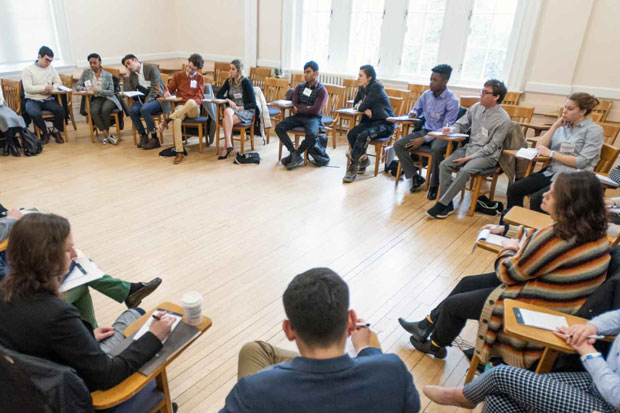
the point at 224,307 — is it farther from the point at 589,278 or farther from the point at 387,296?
the point at 589,278

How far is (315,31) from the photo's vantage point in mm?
6848

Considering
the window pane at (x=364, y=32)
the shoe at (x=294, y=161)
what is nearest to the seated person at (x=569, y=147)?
the shoe at (x=294, y=161)

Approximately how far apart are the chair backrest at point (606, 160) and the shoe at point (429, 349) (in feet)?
7.48

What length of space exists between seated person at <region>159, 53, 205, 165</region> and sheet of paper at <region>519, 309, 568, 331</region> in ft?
14.4

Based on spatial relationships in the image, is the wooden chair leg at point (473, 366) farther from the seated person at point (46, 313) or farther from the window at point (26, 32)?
the window at point (26, 32)

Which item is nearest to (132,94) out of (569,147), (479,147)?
(479,147)

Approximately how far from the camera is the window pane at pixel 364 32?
20.6ft

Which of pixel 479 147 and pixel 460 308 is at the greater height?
pixel 479 147

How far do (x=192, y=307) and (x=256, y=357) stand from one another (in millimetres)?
288

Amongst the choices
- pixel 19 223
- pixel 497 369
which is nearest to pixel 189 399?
pixel 19 223

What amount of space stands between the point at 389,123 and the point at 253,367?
382 centimetres

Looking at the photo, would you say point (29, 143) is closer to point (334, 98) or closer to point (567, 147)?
point (334, 98)

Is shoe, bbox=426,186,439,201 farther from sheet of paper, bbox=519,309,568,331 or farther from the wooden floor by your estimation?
sheet of paper, bbox=519,309,568,331

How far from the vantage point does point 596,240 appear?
5.19 ft
